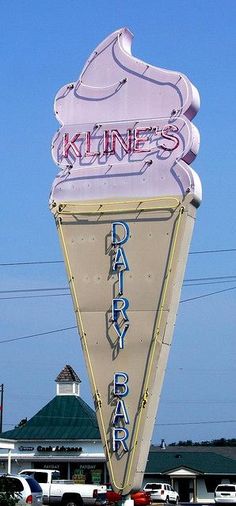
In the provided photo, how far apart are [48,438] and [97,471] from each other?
3053 mm

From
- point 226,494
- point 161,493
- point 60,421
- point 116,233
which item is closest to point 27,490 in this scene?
point 116,233

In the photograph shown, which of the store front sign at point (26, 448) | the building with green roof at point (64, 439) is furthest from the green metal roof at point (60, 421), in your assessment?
the store front sign at point (26, 448)

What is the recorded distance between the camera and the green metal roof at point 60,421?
4981cm

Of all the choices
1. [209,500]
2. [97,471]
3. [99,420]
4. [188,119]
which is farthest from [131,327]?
[209,500]

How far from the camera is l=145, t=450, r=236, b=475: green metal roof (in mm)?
65062

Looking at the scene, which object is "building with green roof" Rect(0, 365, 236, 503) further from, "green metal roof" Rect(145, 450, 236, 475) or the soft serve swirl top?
the soft serve swirl top

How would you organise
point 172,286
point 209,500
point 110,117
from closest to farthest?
point 172,286
point 110,117
point 209,500

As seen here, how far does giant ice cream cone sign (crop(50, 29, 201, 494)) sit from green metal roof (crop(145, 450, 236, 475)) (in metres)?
44.8

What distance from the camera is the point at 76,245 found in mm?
21750

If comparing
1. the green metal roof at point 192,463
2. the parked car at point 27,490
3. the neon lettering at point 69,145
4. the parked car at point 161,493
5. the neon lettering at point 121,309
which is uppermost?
the green metal roof at point 192,463

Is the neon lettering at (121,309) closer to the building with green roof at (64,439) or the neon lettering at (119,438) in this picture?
the neon lettering at (119,438)

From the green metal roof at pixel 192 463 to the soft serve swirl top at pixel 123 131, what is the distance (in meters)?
45.2

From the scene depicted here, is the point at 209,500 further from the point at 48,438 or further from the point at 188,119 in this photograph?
the point at 188,119

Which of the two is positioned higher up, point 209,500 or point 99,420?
point 209,500
